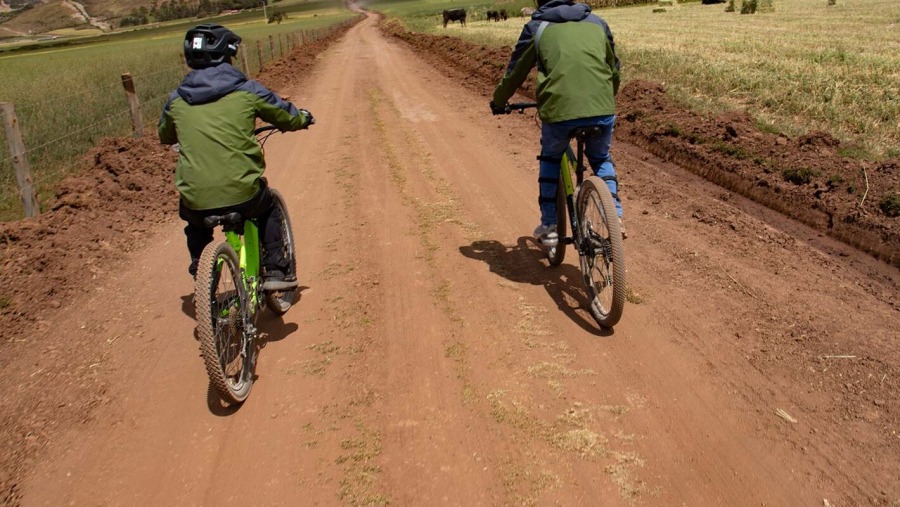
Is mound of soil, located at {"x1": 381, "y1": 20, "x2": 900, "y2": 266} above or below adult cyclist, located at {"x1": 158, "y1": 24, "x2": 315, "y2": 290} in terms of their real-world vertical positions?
below

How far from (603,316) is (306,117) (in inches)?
95.7

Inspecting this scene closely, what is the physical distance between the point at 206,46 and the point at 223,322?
1579 mm

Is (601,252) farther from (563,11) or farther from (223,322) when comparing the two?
(223,322)

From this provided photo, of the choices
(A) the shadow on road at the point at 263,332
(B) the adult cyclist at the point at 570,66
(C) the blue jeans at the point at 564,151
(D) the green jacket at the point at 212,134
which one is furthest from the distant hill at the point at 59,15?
(B) the adult cyclist at the point at 570,66

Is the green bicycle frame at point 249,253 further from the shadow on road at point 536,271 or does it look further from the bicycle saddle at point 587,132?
the bicycle saddle at point 587,132

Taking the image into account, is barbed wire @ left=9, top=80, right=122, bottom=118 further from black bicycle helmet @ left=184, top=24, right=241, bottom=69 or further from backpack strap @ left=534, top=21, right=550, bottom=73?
backpack strap @ left=534, top=21, right=550, bottom=73

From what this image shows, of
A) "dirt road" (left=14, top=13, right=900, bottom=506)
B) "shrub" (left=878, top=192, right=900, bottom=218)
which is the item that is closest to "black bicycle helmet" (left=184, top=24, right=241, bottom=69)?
"dirt road" (left=14, top=13, right=900, bottom=506)

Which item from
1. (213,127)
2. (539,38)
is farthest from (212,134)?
(539,38)

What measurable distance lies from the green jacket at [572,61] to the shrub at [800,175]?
128 inches

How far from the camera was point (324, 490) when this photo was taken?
287 cm

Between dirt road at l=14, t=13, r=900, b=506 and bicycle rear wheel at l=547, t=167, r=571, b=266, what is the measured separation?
12 centimetres

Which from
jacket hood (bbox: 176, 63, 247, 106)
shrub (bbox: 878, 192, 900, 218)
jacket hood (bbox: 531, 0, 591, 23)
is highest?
jacket hood (bbox: 531, 0, 591, 23)

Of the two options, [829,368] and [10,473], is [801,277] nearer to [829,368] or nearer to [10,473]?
[829,368]

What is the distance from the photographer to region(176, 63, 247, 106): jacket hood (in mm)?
3480
